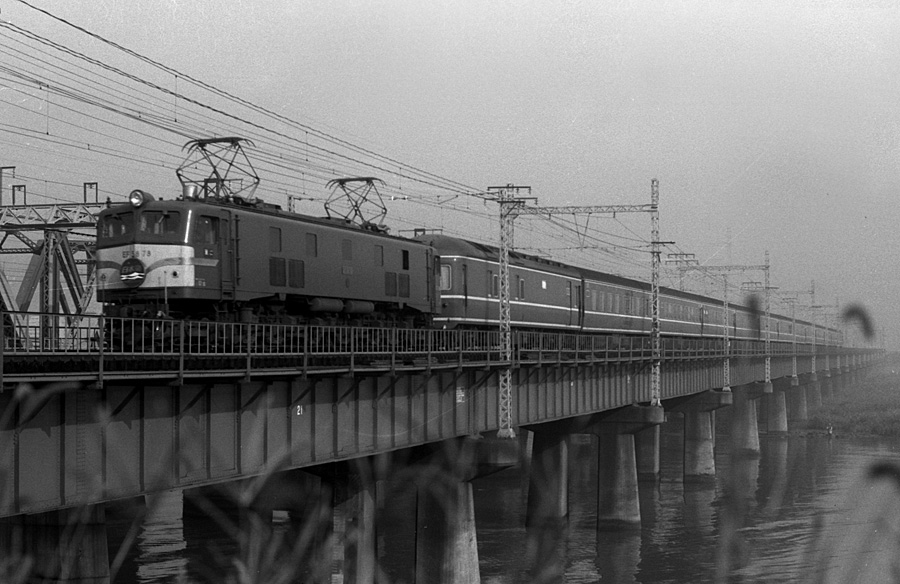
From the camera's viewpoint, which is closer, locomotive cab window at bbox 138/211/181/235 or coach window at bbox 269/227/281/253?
locomotive cab window at bbox 138/211/181/235

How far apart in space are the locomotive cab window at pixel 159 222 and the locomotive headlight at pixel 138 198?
34 cm

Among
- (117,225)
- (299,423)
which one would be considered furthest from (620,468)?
(117,225)

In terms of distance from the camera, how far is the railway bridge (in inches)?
827

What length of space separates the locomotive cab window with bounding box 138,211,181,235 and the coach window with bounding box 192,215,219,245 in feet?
1.92

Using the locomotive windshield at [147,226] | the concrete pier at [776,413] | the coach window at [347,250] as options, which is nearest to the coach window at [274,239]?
the locomotive windshield at [147,226]

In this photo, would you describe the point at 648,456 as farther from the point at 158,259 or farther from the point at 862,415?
the point at 158,259

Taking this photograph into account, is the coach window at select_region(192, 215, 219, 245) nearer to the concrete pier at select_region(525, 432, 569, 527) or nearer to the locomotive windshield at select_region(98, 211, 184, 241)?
the locomotive windshield at select_region(98, 211, 184, 241)

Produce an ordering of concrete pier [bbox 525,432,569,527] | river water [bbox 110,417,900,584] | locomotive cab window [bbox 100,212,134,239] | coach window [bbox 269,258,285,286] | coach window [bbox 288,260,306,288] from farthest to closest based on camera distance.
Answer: concrete pier [bbox 525,432,569,527] < river water [bbox 110,417,900,584] < coach window [bbox 288,260,306,288] < coach window [bbox 269,258,285,286] < locomotive cab window [bbox 100,212,134,239]

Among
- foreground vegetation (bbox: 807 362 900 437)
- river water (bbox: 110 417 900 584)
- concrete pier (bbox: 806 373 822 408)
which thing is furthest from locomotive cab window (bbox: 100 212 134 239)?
concrete pier (bbox: 806 373 822 408)

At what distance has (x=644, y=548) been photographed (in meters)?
57.9

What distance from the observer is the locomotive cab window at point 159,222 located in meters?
32.7

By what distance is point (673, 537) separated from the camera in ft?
200

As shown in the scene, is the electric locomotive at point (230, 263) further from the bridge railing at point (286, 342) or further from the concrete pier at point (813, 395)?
the concrete pier at point (813, 395)

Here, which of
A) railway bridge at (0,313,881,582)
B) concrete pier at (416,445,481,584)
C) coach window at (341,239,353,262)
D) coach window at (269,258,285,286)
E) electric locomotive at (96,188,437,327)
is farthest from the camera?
concrete pier at (416,445,481,584)
